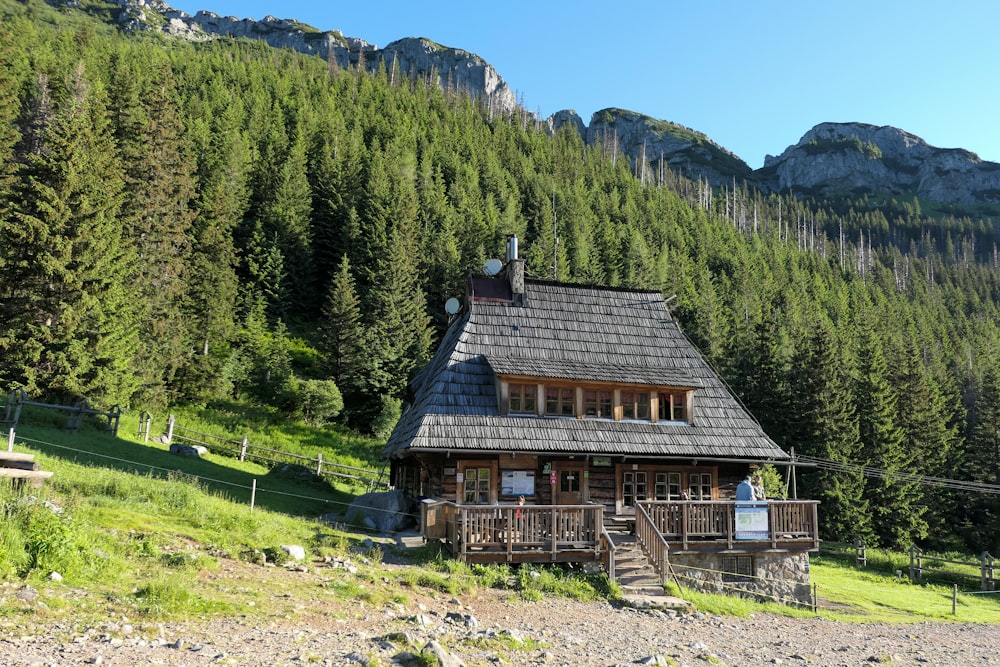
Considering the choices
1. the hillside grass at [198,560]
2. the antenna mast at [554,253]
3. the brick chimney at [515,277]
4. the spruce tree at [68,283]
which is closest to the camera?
the hillside grass at [198,560]

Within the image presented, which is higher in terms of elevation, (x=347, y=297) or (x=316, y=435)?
(x=347, y=297)

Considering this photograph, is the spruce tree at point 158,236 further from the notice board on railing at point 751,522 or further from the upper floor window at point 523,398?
the notice board on railing at point 751,522

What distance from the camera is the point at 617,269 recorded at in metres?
77.9

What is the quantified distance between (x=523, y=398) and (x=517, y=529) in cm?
523

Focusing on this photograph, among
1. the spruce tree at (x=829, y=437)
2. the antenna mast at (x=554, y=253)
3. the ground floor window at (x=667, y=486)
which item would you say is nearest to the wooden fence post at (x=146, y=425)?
the ground floor window at (x=667, y=486)

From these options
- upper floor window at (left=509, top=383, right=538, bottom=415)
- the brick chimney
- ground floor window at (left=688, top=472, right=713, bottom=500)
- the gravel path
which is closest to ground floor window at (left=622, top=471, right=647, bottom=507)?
ground floor window at (left=688, top=472, right=713, bottom=500)

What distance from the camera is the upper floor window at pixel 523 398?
786 inches

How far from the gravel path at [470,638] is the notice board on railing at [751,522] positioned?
9.31 feet

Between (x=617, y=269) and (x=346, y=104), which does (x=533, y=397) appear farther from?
(x=346, y=104)

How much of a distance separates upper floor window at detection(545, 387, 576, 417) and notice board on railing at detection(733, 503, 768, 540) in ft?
18.8

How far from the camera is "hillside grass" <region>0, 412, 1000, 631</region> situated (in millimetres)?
8648

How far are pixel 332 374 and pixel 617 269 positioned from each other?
4188 centimetres

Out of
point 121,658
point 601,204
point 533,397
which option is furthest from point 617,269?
point 121,658

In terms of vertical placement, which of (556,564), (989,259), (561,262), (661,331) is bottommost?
(556,564)
